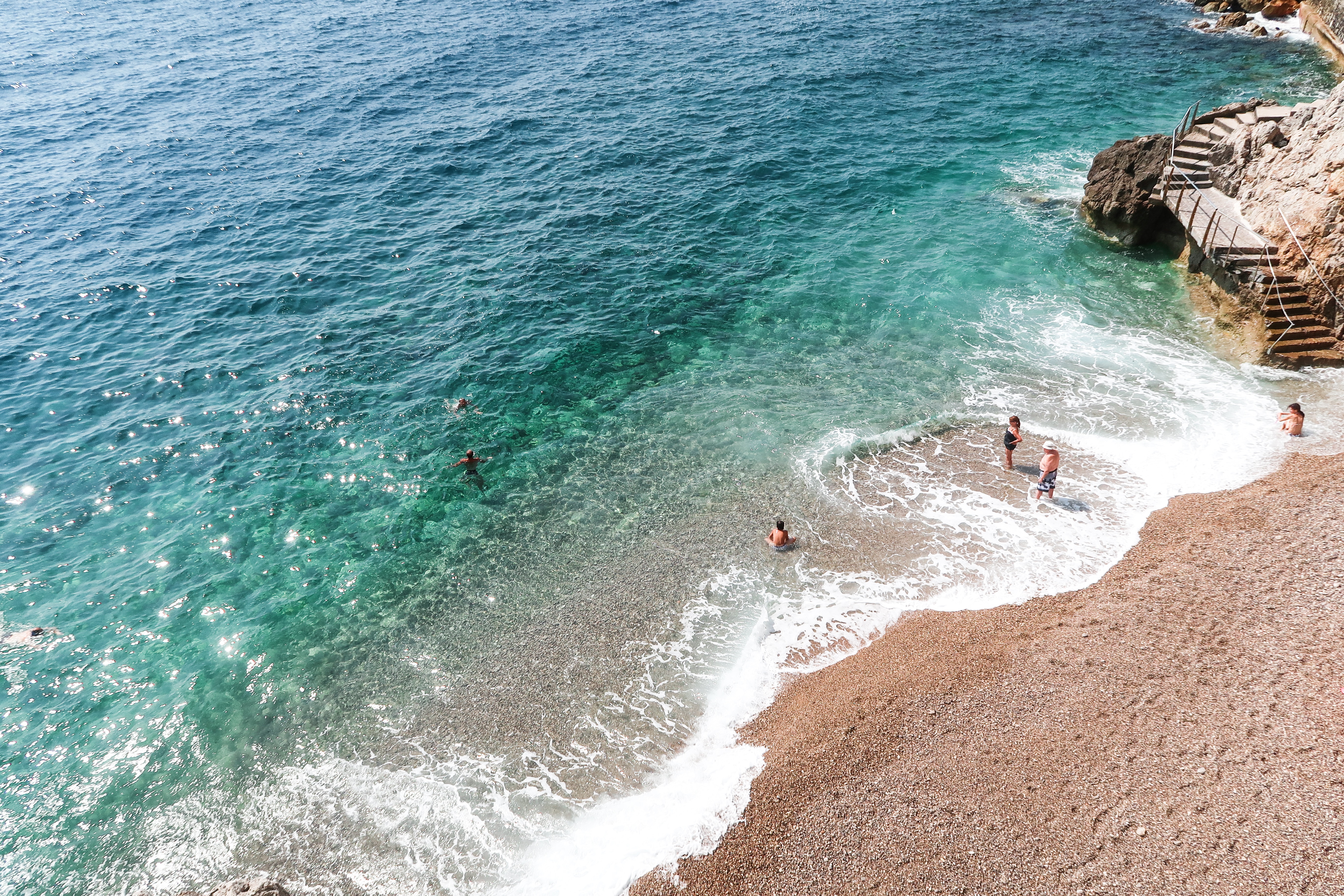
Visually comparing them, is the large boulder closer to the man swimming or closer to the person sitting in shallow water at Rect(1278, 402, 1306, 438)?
the man swimming

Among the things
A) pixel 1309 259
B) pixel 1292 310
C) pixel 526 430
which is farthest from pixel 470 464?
pixel 1309 259

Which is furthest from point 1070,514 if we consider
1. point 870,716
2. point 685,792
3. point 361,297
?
point 361,297

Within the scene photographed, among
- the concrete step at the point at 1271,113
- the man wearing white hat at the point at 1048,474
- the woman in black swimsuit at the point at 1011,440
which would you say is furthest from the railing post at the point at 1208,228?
the man wearing white hat at the point at 1048,474

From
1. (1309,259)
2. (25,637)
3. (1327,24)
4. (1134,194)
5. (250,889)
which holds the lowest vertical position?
(25,637)

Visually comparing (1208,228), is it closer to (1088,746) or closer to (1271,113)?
(1271,113)

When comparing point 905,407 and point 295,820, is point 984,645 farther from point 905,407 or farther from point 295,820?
point 295,820
